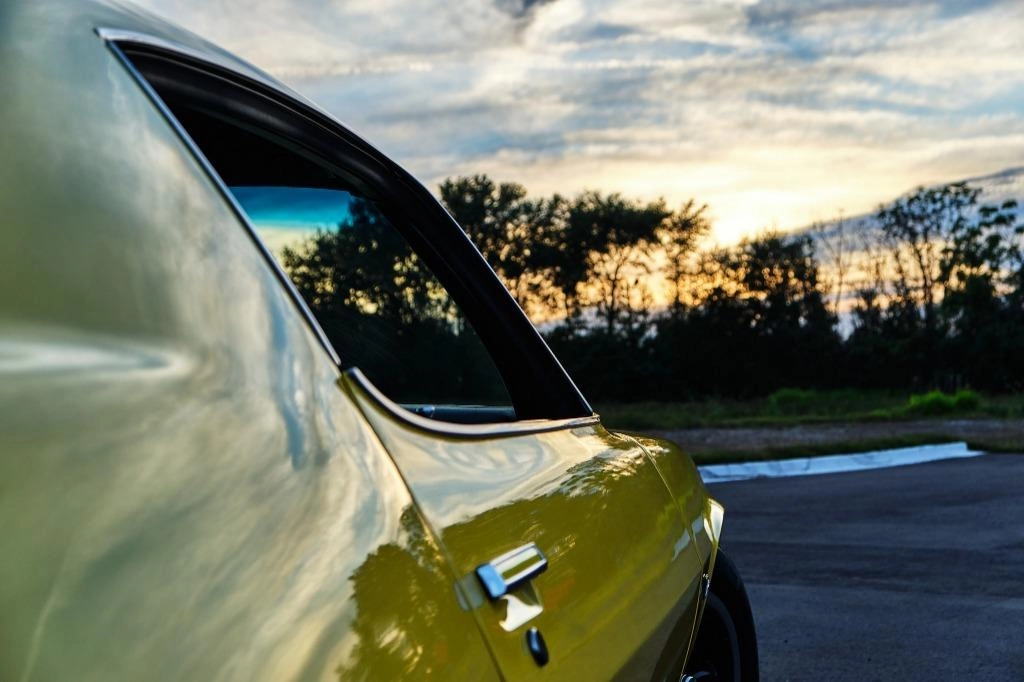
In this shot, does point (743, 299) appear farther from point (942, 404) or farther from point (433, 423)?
point (433, 423)

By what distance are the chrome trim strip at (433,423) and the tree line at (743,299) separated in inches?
1321

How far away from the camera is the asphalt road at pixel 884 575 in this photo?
464 centimetres

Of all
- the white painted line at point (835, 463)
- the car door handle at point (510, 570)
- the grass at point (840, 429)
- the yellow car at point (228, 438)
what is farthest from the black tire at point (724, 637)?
the grass at point (840, 429)

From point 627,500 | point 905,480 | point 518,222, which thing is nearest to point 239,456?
point 627,500

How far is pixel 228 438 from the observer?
3.46 ft

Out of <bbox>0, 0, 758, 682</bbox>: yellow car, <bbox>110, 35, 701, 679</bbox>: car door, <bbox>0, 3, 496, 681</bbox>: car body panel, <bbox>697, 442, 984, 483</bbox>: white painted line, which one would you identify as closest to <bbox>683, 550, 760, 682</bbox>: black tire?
<bbox>110, 35, 701, 679</bbox>: car door

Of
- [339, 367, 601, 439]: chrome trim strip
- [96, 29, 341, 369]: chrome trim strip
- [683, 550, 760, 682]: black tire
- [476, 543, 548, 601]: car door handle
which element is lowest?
[683, 550, 760, 682]: black tire

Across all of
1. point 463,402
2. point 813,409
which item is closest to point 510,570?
point 463,402

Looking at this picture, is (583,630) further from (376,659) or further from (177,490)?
(177,490)

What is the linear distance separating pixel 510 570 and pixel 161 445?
59 centimetres

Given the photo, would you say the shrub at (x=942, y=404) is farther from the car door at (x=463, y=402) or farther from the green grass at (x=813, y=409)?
the car door at (x=463, y=402)

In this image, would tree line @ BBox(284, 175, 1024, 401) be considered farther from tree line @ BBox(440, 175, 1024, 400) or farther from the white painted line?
the white painted line

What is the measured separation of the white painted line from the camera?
1264 centimetres

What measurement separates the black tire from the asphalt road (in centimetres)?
177
